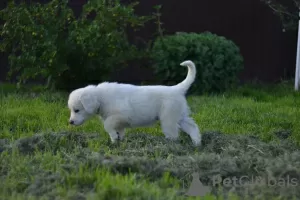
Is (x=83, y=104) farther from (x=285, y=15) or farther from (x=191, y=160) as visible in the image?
(x=285, y=15)

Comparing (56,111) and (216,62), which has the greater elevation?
(216,62)

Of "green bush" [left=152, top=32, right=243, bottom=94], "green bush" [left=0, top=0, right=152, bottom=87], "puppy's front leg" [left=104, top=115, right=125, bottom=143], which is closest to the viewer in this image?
"puppy's front leg" [left=104, top=115, right=125, bottom=143]

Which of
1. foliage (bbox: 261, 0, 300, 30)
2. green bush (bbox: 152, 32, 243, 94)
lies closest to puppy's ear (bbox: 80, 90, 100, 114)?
green bush (bbox: 152, 32, 243, 94)

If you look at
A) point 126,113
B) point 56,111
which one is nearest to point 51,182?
point 126,113

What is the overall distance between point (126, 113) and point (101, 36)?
136 inches

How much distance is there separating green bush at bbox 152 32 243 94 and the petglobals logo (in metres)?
5.38

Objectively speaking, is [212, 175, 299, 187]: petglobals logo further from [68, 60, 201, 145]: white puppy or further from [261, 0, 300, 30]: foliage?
[261, 0, 300, 30]: foliage

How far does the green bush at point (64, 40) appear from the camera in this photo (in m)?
8.68

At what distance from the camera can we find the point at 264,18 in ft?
39.1

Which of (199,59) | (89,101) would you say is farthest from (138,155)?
(199,59)

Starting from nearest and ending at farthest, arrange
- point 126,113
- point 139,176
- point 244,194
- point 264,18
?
point 244,194 → point 139,176 → point 126,113 → point 264,18

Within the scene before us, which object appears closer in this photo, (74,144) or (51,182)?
(51,182)

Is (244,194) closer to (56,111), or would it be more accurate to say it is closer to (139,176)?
(139,176)

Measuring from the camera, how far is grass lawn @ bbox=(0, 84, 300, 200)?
3.85 metres
